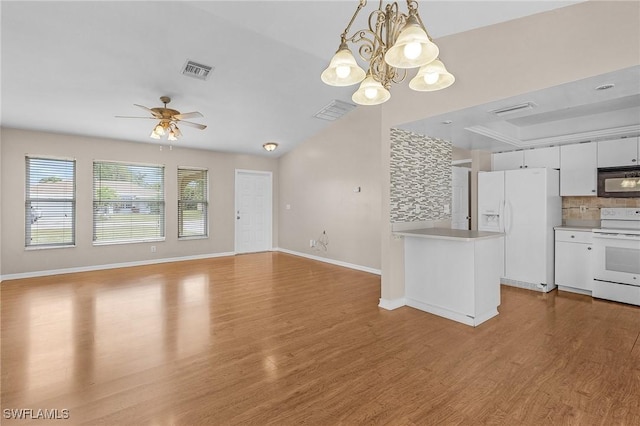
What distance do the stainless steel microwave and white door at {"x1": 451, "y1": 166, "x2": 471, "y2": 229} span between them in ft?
6.68

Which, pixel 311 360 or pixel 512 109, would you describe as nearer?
pixel 311 360

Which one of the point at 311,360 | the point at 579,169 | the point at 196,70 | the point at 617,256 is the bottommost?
the point at 311,360

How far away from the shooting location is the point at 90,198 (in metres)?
5.80

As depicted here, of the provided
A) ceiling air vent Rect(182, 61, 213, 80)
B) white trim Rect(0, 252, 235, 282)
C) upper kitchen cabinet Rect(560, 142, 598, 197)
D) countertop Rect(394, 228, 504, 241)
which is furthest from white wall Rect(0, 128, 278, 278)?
upper kitchen cabinet Rect(560, 142, 598, 197)

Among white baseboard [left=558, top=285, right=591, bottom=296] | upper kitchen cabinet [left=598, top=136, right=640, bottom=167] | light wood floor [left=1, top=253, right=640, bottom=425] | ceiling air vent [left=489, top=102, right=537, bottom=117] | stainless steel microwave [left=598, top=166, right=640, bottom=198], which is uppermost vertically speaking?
ceiling air vent [left=489, top=102, right=537, bottom=117]

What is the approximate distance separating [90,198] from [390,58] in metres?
6.43

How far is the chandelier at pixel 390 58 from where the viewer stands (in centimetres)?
146

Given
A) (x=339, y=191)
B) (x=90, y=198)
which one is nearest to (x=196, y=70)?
(x=339, y=191)

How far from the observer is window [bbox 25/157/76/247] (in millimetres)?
5312

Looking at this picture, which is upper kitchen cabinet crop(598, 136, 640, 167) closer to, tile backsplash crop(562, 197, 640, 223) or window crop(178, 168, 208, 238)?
tile backsplash crop(562, 197, 640, 223)

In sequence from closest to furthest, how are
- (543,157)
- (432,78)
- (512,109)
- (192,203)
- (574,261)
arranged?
1. (432,78)
2. (512,109)
3. (574,261)
4. (543,157)
5. (192,203)

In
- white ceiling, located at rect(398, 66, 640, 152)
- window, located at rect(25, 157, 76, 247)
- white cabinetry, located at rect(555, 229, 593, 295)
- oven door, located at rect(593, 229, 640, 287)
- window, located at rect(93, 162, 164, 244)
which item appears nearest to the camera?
white ceiling, located at rect(398, 66, 640, 152)

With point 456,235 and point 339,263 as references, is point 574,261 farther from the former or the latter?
point 339,263

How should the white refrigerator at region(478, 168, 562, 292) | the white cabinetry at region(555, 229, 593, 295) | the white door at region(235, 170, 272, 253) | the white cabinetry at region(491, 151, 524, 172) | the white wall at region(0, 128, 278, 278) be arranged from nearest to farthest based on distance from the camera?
the white cabinetry at region(555, 229, 593, 295) → the white refrigerator at region(478, 168, 562, 292) → the white cabinetry at region(491, 151, 524, 172) → the white wall at region(0, 128, 278, 278) → the white door at region(235, 170, 272, 253)
